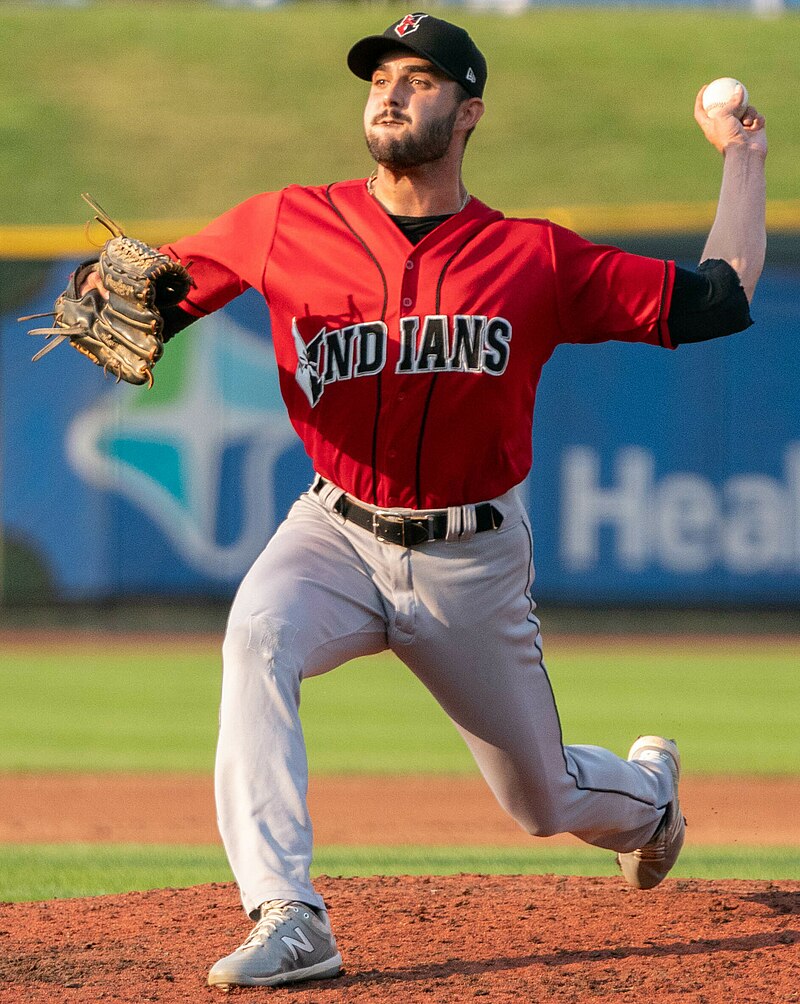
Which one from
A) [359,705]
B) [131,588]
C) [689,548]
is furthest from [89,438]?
[689,548]

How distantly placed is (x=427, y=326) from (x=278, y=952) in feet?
4.22

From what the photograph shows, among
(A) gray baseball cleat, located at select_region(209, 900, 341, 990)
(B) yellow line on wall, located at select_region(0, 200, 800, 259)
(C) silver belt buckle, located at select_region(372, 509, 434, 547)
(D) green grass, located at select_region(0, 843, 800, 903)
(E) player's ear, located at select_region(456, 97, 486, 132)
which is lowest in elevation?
(D) green grass, located at select_region(0, 843, 800, 903)

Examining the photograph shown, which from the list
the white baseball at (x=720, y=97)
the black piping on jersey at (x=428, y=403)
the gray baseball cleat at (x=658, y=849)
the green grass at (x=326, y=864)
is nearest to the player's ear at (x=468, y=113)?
the black piping on jersey at (x=428, y=403)

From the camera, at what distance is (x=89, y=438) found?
12391 mm

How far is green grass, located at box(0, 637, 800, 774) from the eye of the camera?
770 centimetres

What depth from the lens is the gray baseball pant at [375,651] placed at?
9.99 ft

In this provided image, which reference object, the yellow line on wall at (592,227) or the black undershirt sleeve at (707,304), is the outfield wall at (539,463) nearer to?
the yellow line on wall at (592,227)

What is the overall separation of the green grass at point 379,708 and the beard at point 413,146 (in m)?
4.33

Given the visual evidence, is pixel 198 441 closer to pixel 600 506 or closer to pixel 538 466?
pixel 538 466

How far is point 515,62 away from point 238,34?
3930mm

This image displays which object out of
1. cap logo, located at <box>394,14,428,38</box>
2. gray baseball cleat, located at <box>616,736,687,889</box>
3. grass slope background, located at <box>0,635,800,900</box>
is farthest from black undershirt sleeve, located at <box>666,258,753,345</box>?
grass slope background, located at <box>0,635,800,900</box>

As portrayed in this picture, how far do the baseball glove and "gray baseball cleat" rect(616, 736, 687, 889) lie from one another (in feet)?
5.46

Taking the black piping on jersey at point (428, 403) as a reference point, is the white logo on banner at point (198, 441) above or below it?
above

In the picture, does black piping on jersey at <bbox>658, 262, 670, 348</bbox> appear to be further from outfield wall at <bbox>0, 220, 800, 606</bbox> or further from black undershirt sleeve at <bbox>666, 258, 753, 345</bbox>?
outfield wall at <bbox>0, 220, 800, 606</bbox>
